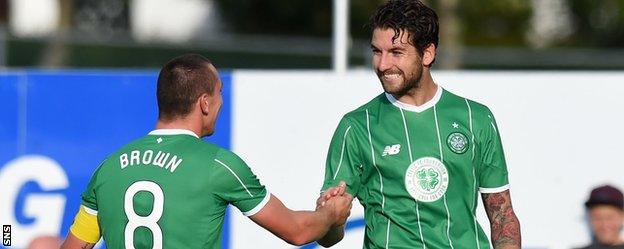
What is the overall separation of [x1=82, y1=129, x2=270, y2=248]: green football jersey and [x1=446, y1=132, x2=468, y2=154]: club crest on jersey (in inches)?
37.8

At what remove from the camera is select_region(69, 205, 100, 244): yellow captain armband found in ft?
19.4

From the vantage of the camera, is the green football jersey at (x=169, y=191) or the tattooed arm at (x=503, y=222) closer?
the green football jersey at (x=169, y=191)

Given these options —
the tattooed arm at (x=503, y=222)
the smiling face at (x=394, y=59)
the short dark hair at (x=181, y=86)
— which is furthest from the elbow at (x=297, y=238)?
the tattooed arm at (x=503, y=222)

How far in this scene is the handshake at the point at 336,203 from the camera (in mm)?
6156

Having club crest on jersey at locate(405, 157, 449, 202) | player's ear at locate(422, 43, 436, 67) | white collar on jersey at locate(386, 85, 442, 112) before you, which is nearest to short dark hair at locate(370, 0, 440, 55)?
player's ear at locate(422, 43, 436, 67)

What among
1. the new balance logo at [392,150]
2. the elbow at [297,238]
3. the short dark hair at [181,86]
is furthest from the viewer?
the new balance logo at [392,150]

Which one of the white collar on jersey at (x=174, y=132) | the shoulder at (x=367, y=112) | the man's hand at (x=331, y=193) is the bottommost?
the man's hand at (x=331, y=193)

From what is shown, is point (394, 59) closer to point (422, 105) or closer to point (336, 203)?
point (422, 105)

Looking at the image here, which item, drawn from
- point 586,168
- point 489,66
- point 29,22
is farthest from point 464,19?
point 586,168

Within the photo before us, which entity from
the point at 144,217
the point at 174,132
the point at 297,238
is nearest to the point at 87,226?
the point at 144,217

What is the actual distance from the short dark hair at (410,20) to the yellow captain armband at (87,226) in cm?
142

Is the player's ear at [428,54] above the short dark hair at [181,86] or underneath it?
above

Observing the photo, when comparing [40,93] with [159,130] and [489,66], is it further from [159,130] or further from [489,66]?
[489,66]

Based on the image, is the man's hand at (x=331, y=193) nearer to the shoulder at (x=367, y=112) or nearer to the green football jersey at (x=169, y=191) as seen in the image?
the shoulder at (x=367, y=112)
